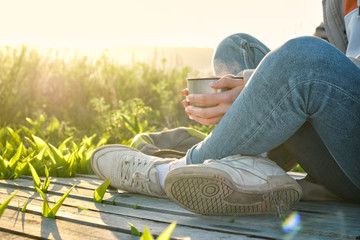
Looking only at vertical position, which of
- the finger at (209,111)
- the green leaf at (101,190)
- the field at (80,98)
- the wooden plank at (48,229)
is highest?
the finger at (209,111)

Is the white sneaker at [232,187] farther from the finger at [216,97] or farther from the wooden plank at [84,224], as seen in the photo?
the finger at [216,97]

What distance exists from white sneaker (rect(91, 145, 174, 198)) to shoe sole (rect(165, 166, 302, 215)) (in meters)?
0.36

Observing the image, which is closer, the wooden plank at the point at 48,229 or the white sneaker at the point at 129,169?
the wooden plank at the point at 48,229

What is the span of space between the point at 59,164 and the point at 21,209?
93 centimetres

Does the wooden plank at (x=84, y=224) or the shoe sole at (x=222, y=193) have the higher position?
the shoe sole at (x=222, y=193)

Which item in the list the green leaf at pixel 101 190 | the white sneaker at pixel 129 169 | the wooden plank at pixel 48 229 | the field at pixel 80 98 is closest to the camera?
the wooden plank at pixel 48 229

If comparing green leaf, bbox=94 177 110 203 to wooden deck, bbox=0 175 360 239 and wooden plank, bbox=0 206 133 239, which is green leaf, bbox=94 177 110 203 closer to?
wooden deck, bbox=0 175 360 239

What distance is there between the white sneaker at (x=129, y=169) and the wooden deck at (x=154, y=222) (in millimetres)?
59

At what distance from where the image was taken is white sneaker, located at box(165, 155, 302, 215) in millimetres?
1261

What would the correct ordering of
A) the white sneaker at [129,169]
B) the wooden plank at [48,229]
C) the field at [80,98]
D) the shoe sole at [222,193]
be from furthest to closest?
the field at [80,98]
the white sneaker at [129,169]
the shoe sole at [222,193]
the wooden plank at [48,229]

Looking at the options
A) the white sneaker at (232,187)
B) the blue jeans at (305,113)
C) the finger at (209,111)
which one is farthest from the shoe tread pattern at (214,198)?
the finger at (209,111)

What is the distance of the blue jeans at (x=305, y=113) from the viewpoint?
3.99 ft

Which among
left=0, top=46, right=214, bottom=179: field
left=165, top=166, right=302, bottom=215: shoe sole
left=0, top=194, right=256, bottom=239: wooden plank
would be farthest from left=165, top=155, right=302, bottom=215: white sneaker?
left=0, top=46, right=214, bottom=179: field

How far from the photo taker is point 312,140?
1381 millimetres
